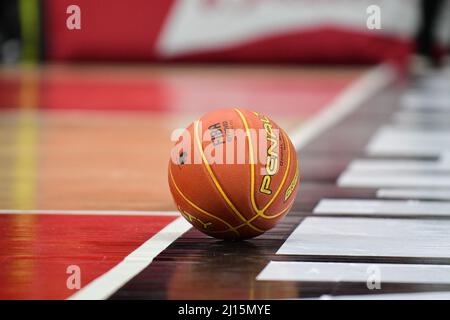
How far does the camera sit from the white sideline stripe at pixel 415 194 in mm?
7055

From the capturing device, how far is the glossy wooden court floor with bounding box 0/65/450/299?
4566 mm

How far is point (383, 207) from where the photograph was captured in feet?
21.9

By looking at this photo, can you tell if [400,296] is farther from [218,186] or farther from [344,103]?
[344,103]

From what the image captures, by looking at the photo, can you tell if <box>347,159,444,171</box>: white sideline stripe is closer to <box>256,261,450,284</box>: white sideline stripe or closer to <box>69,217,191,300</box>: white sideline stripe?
<box>69,217,191,300</box>: white sideline stripe

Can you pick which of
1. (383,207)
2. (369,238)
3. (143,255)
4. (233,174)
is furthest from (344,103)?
(143,255)

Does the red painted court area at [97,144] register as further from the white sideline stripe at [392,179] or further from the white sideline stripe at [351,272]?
the white sideline stripe at [392,179]

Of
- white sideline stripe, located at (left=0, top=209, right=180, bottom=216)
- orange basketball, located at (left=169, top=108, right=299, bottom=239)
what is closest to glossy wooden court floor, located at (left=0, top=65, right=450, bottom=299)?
white sideline stripe, located at (left=0, top=209, right=180, bottom=216)

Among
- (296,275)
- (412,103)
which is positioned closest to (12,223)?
(296,275)

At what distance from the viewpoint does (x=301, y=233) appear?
570 centimetres

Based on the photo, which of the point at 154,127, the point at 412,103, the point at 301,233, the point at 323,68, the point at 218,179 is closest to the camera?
the point at 218,179

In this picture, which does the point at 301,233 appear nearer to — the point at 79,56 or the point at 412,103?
the point at 412,103

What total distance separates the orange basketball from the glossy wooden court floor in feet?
0.48

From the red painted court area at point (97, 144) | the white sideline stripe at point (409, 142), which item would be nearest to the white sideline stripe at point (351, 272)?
the red painted court area at point (97, 144)

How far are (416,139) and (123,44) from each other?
10.4 metres
